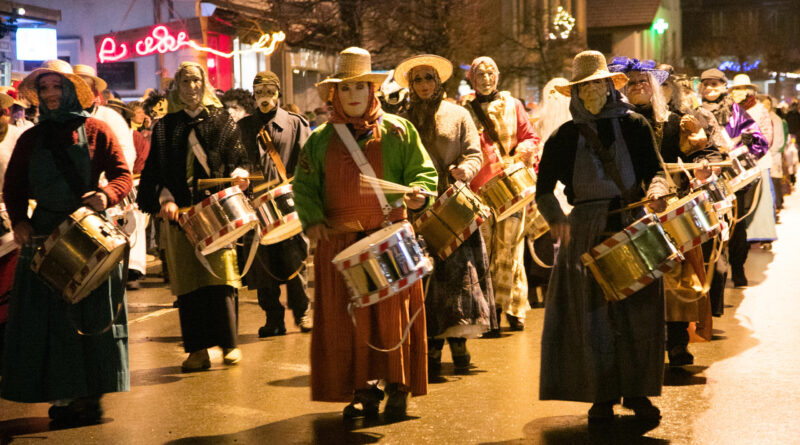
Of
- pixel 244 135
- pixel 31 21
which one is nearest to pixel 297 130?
pixel 244 135

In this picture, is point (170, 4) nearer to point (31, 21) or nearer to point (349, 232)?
point (31, 21)

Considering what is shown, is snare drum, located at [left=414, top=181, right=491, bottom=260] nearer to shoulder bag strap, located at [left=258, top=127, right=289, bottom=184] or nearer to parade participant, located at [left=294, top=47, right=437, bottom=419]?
parade participant, located at [left=294, top=47, right=437, bottom=419]

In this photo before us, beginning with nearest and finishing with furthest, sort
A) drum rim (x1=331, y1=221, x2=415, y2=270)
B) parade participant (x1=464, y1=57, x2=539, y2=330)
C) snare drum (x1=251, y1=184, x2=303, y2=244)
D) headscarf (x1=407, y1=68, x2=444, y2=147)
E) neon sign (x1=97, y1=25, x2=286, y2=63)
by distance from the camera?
drum rim (x1=331, y1=221, x2=415, y2=270)
headscarf (x1=407, y1=68, x2=444, y2=147)
snare drum (x1=251, y1=184, x2=303, y2=244)
parade participant (x1=464, y1=57, x2=539, y2=330)
neon sign (x1=97, y1=25, x2=286, y2=63)

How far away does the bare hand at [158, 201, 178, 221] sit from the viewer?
324 inches

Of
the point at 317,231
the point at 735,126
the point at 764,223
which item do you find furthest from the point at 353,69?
the point at 764,223

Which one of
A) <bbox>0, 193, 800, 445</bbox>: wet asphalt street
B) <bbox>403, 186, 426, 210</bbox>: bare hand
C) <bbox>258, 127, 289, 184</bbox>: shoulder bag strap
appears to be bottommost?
<bbox>0, 193, 800, 445</bbox>: wet asphalt street

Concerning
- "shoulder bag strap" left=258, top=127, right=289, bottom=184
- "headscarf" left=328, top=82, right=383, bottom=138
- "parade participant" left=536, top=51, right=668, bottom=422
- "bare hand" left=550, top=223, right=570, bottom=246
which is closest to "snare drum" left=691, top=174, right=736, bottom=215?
"parade participant" left=536, top=51, right=668, bottom=422

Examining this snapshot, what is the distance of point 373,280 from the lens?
6.28 metres

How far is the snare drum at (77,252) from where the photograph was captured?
6695 mm

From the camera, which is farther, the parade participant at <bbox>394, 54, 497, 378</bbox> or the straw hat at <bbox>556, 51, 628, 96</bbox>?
the parade participant at <bbox>394, 54, 497, 378</bbox>

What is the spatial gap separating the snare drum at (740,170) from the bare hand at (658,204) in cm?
283


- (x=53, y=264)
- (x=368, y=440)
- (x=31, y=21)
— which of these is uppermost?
(x=31, y=21)

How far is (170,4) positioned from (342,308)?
20.6m

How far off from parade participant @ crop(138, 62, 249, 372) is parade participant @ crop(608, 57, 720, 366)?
2.68m
